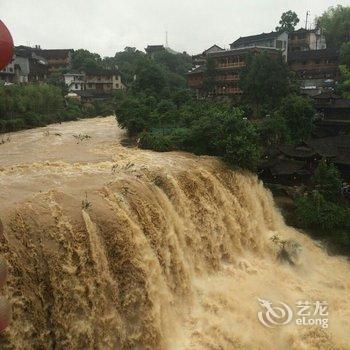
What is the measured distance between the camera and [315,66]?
4288 cm

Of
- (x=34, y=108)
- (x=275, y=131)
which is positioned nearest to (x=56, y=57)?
(x=34, y=108)

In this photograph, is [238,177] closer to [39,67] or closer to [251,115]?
[251,115]

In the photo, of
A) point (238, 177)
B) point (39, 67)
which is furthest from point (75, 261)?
point (39, 67)

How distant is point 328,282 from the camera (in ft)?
50.5

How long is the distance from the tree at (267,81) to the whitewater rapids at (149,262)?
13.5 meters

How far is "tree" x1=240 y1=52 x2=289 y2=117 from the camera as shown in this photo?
30.3 meters

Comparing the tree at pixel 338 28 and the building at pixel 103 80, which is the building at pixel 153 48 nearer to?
the building at pixel 103 80

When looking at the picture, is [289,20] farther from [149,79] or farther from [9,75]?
[9,75]

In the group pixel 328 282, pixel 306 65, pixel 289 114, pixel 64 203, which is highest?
pixel 306 65

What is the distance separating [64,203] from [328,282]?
1006 cm

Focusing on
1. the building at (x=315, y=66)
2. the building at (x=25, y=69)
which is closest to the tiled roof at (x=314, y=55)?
the building at (x=315, y=66)

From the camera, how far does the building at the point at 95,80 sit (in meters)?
56.4

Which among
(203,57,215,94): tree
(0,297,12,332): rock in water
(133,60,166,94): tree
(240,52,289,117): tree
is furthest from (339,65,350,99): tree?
(0,297,12,332): rock in water

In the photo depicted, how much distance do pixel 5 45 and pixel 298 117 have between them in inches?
1005
